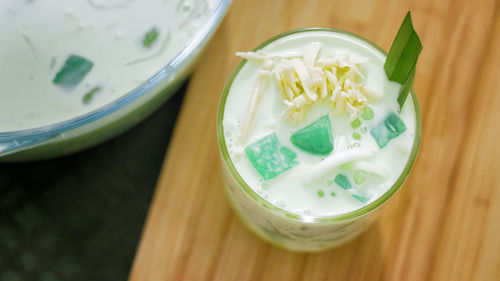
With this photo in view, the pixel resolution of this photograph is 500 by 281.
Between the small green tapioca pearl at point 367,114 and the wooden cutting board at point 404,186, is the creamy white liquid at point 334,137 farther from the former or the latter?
the wooden cutting board at point 404,186

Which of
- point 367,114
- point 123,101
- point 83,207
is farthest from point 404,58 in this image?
point 83,207

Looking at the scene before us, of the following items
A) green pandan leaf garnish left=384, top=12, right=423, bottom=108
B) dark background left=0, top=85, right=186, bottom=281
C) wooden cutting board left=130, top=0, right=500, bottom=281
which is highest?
green pandan leaf garnish left=384, top=12, right=423, bottom=108

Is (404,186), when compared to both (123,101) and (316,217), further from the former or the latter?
(123,101)

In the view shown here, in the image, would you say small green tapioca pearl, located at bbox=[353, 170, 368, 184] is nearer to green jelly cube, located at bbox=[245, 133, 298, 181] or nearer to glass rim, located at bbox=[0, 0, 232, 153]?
green jelly cube, located at bbox=[245, 133, 298, 181]

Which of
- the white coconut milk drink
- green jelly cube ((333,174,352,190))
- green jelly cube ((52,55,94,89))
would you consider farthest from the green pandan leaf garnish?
green jelly cube ((52,55,94,89))

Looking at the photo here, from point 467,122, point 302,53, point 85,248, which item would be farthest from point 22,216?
point 467,122
